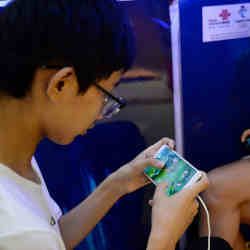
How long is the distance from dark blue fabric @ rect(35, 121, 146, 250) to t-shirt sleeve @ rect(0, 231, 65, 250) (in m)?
0.75

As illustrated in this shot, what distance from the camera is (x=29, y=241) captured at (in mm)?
631

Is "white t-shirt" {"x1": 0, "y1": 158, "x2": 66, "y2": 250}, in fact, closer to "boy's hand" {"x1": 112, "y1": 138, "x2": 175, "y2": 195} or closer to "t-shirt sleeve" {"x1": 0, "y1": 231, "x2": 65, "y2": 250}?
"t-shirt sleeve" {"x1": 0, "y1": 231, "x2": 65, "y2": 250}

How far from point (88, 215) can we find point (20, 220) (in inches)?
18.8

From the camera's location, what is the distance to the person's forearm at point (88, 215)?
1.07m

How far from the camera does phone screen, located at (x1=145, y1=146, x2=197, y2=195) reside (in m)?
0.97

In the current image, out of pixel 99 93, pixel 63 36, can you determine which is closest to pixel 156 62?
pixel 99 93

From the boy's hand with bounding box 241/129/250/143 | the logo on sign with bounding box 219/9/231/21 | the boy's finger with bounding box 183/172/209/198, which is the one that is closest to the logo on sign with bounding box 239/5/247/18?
the logo on sign with bounding box 219/9/231/21

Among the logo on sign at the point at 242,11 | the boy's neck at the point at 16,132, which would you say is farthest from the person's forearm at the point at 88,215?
the logo on sign at the point at 242,11

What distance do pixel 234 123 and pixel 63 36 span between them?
1.07m

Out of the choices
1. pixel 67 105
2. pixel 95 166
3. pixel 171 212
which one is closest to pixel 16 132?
pixel 67 105

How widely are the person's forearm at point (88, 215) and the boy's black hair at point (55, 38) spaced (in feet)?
1.68

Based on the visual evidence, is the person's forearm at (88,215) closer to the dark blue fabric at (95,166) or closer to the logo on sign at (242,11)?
the dark blue fabric at (95,166)

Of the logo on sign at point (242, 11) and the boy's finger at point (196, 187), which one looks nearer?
the boy's finger at point (196, 187)

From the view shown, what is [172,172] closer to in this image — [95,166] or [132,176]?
[132,176]
